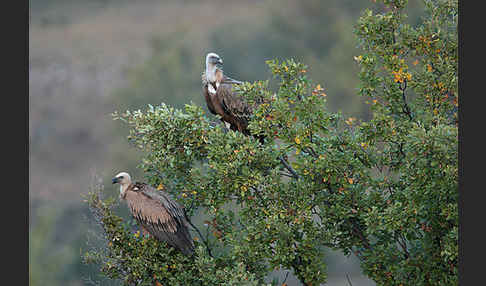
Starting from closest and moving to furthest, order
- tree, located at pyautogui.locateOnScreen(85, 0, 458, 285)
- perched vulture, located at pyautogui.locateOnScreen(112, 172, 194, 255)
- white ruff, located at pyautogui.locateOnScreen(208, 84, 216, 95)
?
tree, located at pyautogui.locateOnScreen(85, 0, 458, 285), perched vulture, located at pyautogui.locateOnScreen(112, 172, 194, 255), white ruff, located at pyautogui.locateOnScreen(208, 84, 216, 95)

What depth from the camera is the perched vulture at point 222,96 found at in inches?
293

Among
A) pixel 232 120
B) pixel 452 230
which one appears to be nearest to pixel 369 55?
pixel 232 120

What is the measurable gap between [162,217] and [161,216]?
2 cm

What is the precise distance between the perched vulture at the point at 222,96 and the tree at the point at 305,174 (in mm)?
804

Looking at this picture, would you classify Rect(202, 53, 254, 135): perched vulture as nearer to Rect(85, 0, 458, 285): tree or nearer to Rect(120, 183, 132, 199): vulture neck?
Rect(85, 0, 458, 285): tree

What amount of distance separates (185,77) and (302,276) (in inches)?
760

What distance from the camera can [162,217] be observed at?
6715 millimetres

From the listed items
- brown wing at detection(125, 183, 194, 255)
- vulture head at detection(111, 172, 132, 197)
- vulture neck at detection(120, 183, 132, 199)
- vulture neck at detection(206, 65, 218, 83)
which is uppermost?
vulture neck at detection(206, 65, 218, 83)

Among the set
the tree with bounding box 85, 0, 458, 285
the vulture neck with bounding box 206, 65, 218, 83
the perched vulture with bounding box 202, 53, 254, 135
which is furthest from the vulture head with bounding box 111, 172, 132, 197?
the vulture neck with bounding box 206, 65, 218, 83

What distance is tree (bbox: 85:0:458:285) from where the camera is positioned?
6.20 m

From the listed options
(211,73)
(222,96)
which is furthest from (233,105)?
(211,73)

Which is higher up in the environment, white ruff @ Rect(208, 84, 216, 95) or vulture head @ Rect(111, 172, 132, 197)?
white ruff @ Rect(208, 84, 216, 95)

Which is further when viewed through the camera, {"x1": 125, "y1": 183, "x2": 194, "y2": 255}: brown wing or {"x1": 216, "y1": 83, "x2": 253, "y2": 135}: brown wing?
{"x1": 216, "y1": 83, "x2": 253, "y2": 135}: brown wing

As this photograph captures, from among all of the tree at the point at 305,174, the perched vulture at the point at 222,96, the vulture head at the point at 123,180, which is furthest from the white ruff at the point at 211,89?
the vulture head at the point at 123,180
